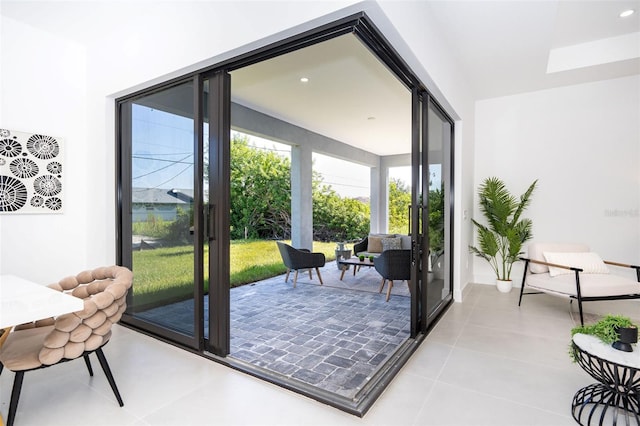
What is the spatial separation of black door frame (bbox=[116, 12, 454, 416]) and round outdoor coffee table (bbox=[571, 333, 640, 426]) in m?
1.11

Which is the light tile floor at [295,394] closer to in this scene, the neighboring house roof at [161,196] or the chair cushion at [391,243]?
the neighboring house roof at [161,196]

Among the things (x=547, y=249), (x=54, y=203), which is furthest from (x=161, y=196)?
(x=547, y=249)

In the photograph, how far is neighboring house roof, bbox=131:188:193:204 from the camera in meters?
2.80

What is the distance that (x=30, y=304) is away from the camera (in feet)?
5.31

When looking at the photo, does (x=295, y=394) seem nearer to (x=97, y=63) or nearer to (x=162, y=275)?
(x=162, y=275)

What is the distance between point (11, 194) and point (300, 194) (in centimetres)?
428

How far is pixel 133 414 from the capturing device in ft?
6.32

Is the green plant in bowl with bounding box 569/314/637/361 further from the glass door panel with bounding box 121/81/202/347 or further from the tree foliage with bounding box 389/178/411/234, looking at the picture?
the tree foliage with bounding box 389/178/411/234

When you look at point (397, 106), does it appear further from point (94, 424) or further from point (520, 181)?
point (94, 424)

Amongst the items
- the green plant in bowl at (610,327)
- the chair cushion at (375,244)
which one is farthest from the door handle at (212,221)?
the chair cushion at (375,244)

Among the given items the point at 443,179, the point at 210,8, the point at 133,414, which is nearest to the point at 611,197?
the point at 443,179

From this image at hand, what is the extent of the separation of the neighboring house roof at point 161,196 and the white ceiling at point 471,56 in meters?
1.54

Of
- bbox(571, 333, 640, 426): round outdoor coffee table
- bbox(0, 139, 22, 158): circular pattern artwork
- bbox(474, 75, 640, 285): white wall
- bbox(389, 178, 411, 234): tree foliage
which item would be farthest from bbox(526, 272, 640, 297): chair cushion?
bbox(0, 139, 22, 158): circular pattern artwork

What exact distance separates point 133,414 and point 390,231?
8.10 m
